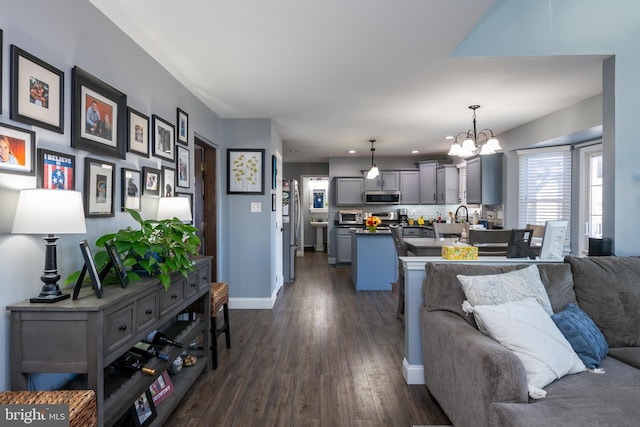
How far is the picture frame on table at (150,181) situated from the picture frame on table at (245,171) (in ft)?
5.91

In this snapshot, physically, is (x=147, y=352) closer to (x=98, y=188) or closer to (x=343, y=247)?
(x=98, y=188)

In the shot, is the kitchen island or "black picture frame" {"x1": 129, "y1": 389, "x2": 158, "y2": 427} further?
the kitchen island

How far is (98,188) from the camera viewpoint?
80.0 inches

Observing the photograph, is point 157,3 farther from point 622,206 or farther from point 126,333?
point 622,206

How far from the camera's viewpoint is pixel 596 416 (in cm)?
137

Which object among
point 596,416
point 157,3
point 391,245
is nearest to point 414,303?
point 596,416

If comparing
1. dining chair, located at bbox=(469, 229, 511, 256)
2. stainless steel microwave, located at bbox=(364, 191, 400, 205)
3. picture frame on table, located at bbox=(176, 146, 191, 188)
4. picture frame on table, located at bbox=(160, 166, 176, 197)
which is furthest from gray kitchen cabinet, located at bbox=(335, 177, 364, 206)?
picture frame on table, located at bbox=(160, 166, 176, 197)

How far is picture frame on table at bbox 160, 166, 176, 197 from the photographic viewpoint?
9.40ft

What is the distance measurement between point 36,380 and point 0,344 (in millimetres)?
266

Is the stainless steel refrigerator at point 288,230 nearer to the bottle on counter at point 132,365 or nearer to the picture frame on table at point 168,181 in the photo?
the picture frame on table at point 168,181

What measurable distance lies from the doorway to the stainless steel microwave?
4.23 metres

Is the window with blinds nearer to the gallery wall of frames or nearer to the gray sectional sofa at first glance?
the gray sectional sofa

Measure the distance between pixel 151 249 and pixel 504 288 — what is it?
202cm

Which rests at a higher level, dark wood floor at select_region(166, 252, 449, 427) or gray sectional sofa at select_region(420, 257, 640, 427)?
gray sectional sofa at select_region(420, 257, 640, 427)
